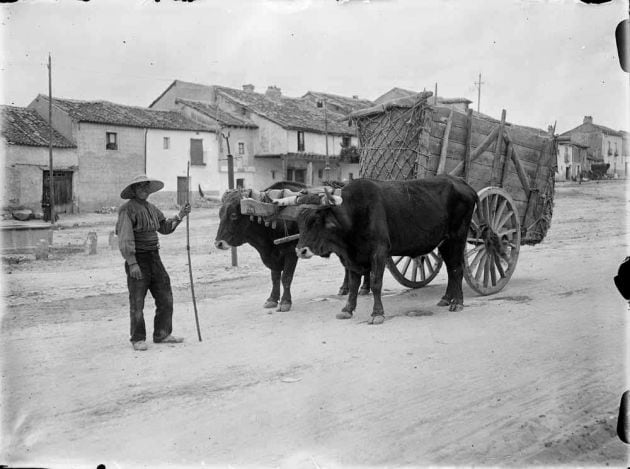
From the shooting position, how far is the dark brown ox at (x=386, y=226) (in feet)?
25.5

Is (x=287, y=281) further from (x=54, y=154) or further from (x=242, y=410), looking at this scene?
(x=54, y=154)

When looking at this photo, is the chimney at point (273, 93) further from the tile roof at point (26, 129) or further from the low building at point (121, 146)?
the tile roof at point (26, 129)

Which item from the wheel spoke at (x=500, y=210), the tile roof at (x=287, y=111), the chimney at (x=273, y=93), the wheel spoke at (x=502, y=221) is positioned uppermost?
the chimney at (x=273, y=93)

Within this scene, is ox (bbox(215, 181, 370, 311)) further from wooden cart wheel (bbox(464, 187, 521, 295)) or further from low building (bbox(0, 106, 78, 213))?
low building (bbox(0, 106, 78, 213))

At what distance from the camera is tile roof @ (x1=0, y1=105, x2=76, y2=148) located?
2989cm

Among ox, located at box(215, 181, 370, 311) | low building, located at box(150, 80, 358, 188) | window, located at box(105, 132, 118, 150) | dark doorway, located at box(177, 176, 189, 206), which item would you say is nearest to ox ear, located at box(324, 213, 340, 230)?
ox, located at box(215, 181, 370, 311)

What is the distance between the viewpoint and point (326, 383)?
536 cm

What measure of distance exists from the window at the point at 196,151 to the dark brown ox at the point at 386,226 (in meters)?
30.7

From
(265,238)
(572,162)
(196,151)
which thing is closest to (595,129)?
(572,162)

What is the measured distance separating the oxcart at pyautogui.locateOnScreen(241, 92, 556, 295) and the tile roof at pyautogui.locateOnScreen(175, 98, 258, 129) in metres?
31.3

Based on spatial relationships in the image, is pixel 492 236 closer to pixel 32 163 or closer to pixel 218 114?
pixel 32 163

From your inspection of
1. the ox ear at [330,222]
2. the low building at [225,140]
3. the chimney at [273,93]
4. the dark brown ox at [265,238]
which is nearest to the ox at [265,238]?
the dark brown ox at [265,238]

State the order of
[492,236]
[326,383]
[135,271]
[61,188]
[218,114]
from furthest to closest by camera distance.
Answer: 1. [218,114]
2. [61,188]
3. [492,236]
4. [135,271]
5. [326,383]

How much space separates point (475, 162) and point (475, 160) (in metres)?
0.03
